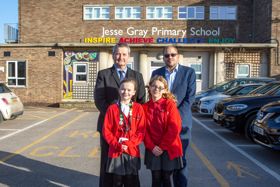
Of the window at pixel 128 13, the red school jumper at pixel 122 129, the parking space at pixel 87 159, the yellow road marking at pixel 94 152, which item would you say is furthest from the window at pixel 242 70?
the red school jumper at pixel 122 129

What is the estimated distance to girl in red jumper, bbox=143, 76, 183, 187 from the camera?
3.86 m

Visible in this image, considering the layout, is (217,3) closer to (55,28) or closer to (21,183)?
(55,28)

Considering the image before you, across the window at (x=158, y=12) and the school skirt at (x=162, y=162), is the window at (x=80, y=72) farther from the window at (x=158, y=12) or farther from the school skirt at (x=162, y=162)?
the school skirt at (x=162, y=162)

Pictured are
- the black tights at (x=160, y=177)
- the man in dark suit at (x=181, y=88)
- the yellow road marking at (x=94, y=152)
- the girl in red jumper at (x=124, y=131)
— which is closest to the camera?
the girl in red jumper at (x=124, y=131)

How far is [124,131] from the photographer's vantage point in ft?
12.7

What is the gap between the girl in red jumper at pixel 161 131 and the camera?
386 cm

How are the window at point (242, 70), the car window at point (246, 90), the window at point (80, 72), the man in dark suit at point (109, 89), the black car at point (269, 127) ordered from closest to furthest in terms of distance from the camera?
1. the man in dark suit at point (109, 89)
2. the black car at point (269, 127)
3. the car window at point (246, 90)
4. the window at point (242, 70)
5. the window at point (80, 72)

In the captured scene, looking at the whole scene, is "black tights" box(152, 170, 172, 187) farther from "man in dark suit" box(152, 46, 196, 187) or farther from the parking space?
the parking space

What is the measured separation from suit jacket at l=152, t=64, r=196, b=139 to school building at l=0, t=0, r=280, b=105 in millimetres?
16341

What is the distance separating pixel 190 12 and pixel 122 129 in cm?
2305

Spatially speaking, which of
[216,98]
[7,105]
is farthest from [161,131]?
[216,98]

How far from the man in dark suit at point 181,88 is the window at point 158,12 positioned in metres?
22.0

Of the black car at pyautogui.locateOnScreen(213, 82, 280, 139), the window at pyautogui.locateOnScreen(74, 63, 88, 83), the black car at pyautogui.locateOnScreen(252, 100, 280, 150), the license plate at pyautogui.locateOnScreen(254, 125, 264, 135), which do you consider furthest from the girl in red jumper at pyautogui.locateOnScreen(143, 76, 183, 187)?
the window at pyautogui.locateOnScreen(74, 63, 88, 83)

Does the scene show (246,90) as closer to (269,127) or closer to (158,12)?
(269,127)
